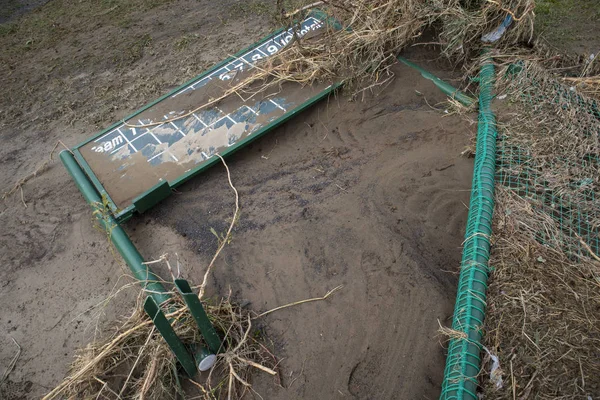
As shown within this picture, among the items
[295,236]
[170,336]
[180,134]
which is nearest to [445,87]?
[295,236]

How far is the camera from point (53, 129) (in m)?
5.17

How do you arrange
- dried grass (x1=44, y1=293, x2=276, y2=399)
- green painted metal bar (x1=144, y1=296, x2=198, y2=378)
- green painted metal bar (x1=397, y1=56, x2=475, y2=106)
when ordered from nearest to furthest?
green painted metal bar (x1=144, y1=296, x2=198, y2=378), dried grass (x1=44, y1=293, x2=276, y2=399), green painted metal bar (x1=397, y1=56, x2=475, y2=106)

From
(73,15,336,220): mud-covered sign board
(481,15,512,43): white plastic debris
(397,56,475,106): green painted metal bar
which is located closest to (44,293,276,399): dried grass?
(73,15,336,220): mud-covered sign board

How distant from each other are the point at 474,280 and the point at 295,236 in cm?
138

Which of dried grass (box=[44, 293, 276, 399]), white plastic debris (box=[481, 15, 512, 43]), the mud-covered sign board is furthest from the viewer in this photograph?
white plastic debris (box=[481, 15, 512, 43])

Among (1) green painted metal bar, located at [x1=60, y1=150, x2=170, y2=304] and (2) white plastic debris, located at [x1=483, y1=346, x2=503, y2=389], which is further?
(1) green painted metal bar, located at [x1=60, y1=150, x2=170, y2=304]

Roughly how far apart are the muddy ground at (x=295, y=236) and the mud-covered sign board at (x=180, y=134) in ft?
0.55

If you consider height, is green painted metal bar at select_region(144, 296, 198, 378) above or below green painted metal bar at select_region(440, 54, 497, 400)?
above

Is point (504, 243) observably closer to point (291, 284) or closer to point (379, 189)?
point (379, 189)

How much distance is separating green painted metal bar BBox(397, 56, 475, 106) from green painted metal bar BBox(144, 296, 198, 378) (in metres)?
3.34

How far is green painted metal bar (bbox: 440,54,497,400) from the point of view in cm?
257

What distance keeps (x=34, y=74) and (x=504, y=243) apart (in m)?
5.79

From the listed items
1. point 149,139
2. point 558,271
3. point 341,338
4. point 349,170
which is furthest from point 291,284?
point 149,139

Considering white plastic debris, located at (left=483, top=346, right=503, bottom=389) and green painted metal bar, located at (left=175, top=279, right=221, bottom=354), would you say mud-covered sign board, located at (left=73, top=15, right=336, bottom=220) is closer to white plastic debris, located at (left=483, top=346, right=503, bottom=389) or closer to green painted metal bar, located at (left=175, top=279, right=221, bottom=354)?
green painted metal bar, located at (left=175, top=279, right=221, bottom=354)
